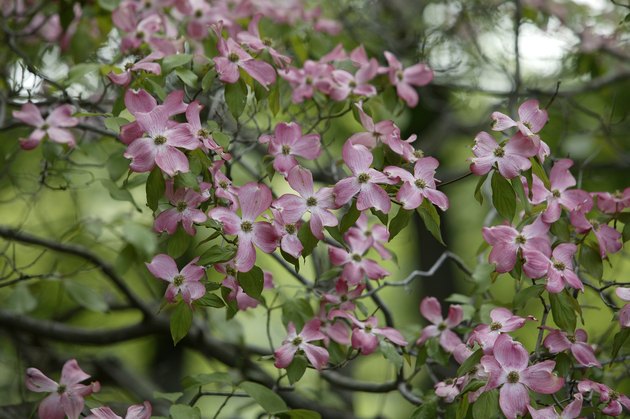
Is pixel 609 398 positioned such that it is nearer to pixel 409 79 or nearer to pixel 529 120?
pixel 529 120

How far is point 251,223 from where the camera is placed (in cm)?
136

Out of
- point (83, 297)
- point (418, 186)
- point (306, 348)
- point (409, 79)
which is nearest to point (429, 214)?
point (418, 186)

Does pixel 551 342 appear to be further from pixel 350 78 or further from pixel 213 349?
pixel 213 349

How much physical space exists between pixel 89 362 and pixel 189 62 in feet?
6.19

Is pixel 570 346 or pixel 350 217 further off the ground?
pixel 350 217

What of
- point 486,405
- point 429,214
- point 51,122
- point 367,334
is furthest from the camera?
point 51,122

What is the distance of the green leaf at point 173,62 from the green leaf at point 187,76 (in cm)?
1

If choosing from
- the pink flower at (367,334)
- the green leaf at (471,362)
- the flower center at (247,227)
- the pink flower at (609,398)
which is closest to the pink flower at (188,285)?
the flower center at (247,227)

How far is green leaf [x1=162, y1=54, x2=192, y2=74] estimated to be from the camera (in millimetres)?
1565

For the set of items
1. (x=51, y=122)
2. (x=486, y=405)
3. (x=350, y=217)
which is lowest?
(x=486, y=405)

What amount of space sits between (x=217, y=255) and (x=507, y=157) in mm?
546

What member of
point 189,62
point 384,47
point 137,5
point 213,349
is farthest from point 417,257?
point 189,62

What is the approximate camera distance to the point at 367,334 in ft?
5.26

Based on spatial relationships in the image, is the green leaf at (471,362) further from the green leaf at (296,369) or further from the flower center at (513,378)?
the green leaf at (296,369)
